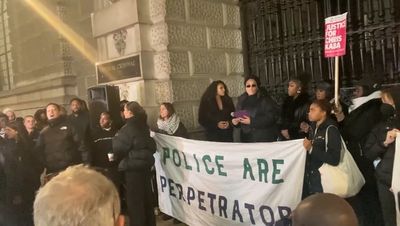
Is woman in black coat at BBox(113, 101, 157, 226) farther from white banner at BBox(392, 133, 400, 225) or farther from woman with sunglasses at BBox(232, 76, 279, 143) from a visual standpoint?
white banner at BBox(392, 133, 400, 225)

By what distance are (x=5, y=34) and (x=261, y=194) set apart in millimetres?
12285

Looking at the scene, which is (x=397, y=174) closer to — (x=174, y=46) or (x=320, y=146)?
(x=320, y=146)

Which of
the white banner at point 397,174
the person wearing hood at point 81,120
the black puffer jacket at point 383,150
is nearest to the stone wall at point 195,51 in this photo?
the person wearing hood at point 81,120

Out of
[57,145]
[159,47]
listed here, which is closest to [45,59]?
[159,47]

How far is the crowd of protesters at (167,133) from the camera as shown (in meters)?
5.13

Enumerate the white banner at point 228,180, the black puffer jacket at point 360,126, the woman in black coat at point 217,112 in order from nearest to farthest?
the white banner at point 228,180 → the black puffer jacket at point 360,126 → the woman in black coat at point 217,112

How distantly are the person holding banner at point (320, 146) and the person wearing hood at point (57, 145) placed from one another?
10.5ft

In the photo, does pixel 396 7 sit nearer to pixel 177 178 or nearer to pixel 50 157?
pixel 177 178

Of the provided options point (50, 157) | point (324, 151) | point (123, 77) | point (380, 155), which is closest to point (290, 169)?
point (324, 151)

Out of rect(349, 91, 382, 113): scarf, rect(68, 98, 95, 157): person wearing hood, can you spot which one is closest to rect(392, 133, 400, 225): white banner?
rect(349, 91, 382, 113): scarf

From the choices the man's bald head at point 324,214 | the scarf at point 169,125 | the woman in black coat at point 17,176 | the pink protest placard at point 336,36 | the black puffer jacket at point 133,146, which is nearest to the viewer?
the man's bald head at point 324,214

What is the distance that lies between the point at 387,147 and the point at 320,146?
0.62 meters

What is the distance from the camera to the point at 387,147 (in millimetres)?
4336

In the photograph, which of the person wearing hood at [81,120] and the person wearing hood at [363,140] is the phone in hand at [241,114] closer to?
the person wearing hood at [363,140]
